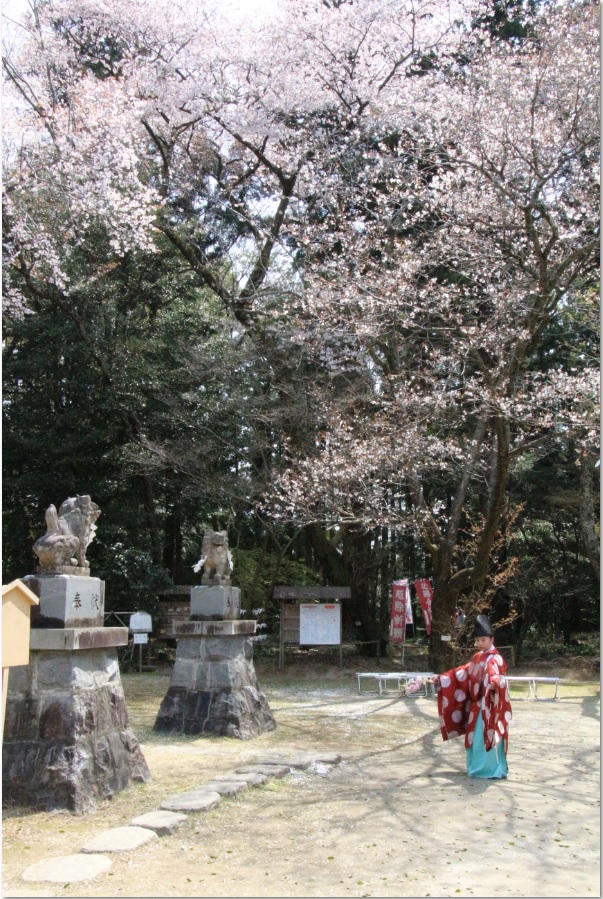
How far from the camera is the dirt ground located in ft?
13.0

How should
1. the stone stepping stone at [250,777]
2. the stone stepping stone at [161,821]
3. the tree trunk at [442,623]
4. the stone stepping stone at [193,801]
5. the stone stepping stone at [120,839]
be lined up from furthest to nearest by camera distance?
1. the tree trunk at [442,623]
2. the stone stepping stone at [250,777]
3. the stone stepping stone at [193,801]
4. the stone stepping stone at [161,821]
5. the stone stepping stone at [120,839]

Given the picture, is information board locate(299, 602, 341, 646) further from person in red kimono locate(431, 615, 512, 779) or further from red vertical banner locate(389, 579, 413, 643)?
person in red kimono locate(431, 615, 512, 779)

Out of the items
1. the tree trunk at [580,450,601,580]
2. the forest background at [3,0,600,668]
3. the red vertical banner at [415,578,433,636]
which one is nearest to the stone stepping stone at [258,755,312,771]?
the forest background at [3,0,600,668]

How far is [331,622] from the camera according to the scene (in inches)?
580

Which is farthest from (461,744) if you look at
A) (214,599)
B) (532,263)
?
(532,263)

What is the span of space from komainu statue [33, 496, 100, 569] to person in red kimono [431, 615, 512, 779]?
324cm

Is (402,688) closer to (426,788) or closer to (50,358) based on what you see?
(426,788)

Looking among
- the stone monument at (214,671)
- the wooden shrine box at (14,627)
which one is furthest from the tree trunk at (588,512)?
the wooden shrine box at (14,627)

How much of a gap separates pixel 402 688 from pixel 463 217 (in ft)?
24.4

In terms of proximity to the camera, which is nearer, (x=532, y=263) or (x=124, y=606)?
(x=532, y=263)

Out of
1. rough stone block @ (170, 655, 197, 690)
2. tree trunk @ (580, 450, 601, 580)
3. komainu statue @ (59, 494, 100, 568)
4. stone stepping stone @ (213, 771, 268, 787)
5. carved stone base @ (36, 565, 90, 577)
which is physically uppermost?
tree trunk @ (580, 450, 601, 580)

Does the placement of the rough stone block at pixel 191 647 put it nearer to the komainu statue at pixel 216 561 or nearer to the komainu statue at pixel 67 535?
the komainu statue at pixel 216 561

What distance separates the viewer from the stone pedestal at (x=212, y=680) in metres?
8.37

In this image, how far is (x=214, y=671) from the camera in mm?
8594
